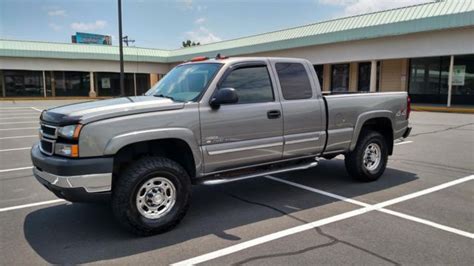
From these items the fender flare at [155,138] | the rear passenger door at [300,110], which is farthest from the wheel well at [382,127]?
the fender flare at [155,138]

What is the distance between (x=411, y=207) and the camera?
202 inches

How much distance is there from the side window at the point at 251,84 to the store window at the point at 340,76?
24471 mm

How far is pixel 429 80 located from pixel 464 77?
2246 millimetres

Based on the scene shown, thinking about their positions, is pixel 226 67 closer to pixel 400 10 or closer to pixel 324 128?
pixel 324 128

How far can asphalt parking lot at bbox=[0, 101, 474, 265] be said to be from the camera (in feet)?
12.3

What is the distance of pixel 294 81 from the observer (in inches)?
221

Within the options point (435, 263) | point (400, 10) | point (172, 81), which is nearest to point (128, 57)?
point (400, 10)

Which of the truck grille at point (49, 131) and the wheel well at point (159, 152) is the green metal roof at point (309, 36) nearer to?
the wheel well at point (159, 152)

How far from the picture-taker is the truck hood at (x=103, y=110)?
3.97m

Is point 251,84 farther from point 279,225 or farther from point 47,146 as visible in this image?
point 47,146

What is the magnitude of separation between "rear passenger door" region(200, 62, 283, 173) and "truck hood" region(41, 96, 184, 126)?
1.67 ft

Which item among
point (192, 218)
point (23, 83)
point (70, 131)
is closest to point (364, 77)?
point (192, 218)

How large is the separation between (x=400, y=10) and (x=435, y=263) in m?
23.1

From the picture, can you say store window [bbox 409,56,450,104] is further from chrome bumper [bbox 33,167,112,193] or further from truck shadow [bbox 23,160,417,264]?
chrome bumper [bbox 33,167,112,193]
